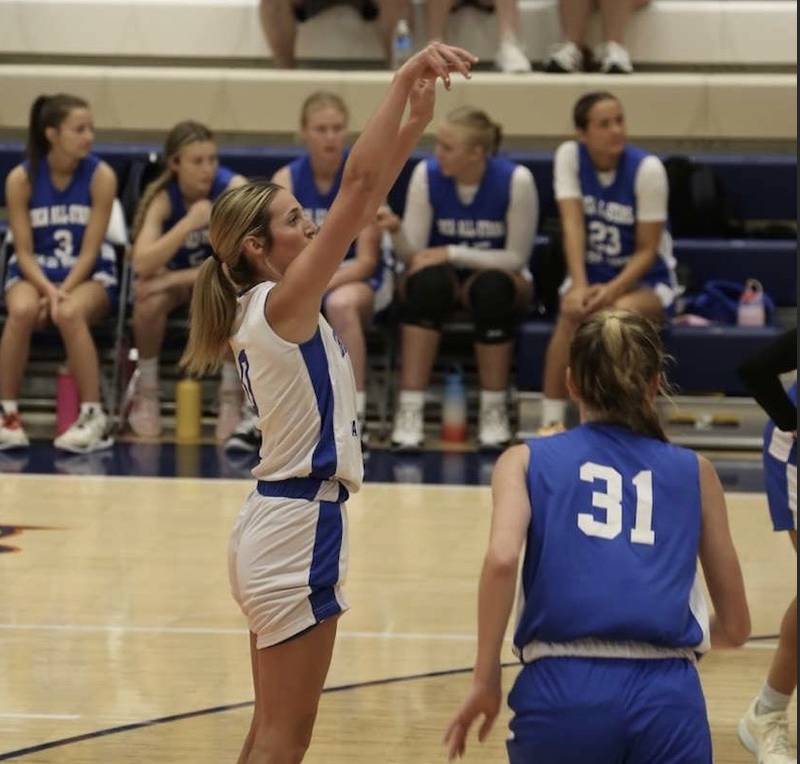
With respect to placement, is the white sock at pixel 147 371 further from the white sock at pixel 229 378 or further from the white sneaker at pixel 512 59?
the white sneaker at pixel 512 59

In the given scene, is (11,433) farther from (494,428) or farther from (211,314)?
(211,314)

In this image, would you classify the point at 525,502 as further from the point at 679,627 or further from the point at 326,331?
the point at 326,331

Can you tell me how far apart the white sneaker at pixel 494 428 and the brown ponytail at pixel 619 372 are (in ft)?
18.7

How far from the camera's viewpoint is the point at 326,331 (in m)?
3.46

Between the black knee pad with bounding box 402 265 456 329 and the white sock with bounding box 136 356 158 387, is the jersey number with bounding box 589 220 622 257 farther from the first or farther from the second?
the white sock with bounding box 136 356 158 387

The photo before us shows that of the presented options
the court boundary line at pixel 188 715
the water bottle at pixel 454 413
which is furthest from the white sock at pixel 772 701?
the water bottle at pixel 454 413

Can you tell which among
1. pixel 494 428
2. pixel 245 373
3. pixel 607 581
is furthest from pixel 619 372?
pixel 494 428

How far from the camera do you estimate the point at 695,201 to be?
960cm

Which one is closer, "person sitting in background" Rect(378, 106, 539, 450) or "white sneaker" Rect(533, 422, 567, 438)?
"white sneaker" Rect(533, 422, 567, 438)

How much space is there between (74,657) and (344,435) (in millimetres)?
2134

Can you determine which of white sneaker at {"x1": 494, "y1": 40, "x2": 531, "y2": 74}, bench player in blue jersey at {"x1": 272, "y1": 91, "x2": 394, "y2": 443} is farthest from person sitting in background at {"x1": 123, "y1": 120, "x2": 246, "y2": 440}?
white sneaker at {"x1": 494, "y1": 40, "x2": 531, "y2": 74}

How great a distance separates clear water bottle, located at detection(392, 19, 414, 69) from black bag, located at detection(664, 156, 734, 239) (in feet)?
6.40

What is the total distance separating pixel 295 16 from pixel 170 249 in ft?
9.46

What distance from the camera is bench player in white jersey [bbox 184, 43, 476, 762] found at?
3.40 m
